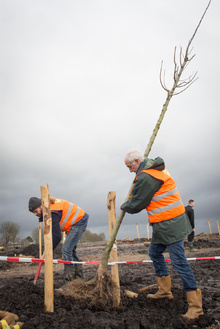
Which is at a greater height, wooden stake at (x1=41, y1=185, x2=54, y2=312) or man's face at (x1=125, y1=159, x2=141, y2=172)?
man's face at (x1=125, y1=159, x2=141, y2=172)

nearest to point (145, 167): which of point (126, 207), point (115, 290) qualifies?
point (126, 207)

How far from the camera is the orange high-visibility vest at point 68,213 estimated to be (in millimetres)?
4654

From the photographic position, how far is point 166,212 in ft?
11.0

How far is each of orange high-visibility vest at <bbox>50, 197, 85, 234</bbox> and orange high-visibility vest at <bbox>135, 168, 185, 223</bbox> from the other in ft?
6.07

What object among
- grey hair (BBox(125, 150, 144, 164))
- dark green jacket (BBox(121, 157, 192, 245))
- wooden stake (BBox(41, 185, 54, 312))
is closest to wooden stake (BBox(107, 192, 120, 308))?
dark green jacket (BBox(121, 157, 192, 245))

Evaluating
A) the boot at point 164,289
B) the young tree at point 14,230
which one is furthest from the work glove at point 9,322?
the young tree at point 14,230

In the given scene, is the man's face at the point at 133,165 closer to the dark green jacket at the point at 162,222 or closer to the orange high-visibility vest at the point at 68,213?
the dark green jacket at the point at 162,222

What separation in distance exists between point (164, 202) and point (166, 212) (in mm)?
137

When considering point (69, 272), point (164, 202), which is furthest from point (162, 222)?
point (69, 272)

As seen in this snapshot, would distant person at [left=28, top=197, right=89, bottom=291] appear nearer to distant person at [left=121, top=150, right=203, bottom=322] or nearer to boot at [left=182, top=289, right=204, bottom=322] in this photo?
distant person at [left=121, top=150, right=203, bottom=322]

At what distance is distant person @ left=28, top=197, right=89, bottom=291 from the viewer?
14.7 ft

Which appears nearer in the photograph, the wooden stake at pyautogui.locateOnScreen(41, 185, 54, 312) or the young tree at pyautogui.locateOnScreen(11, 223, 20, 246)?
the wooden stake at pyautogui.locateOnScreen(41, 185, 54, 312)

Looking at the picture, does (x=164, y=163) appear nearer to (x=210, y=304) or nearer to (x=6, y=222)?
(x=210, y=304)

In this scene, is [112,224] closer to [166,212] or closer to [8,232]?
[166,212]
